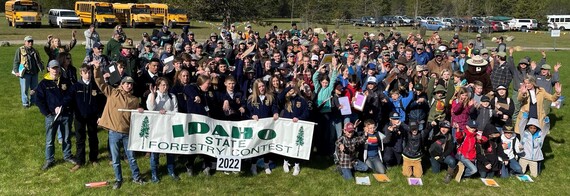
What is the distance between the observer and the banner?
770 cm

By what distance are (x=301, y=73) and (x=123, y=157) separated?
4.14 metres

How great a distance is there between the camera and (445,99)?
967cm

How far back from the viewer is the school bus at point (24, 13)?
43.8 metres

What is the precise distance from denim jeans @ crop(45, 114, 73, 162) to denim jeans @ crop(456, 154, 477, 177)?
717 cm

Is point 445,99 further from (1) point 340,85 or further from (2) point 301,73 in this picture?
(2) point 301,73

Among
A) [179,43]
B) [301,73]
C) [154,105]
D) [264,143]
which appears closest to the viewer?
[154,105]

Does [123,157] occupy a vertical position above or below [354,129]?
below

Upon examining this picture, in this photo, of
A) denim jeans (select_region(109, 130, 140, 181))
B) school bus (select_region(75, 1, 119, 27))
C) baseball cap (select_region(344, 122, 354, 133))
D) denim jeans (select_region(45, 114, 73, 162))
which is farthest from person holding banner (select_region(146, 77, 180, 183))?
school bus (select_region(75, 1, 119, 27))

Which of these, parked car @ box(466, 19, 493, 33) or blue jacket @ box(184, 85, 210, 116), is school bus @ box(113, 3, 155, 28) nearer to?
parked car @ box(466, 19, 493, 33)

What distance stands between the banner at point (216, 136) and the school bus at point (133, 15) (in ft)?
140

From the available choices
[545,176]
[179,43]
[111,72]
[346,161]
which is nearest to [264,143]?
[346,161]

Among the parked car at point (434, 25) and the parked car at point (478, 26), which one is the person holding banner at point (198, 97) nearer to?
the parked car at point (478, 26)

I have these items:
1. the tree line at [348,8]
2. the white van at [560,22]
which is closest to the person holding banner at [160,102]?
the tree line at [348,8]

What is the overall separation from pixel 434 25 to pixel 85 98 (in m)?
53.1
